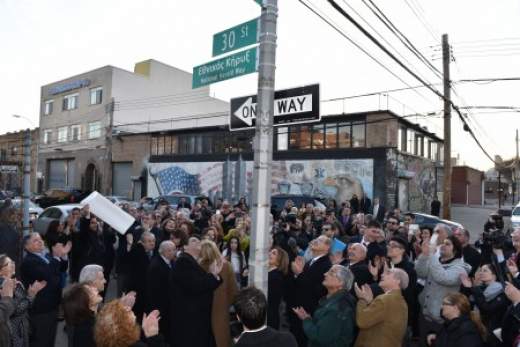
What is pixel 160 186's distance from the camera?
31766 millimetres

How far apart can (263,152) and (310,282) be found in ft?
6.43

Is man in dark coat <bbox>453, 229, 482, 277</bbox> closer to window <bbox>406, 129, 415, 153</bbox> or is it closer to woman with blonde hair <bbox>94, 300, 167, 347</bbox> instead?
woman with blonde hair <bbox>94, 300, 167, 347</bbox>

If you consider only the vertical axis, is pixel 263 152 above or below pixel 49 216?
above

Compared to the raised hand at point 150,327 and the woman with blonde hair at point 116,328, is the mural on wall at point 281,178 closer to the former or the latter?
the raised hand at point 150,327

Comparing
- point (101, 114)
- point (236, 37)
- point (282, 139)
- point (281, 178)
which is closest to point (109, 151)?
point (101, 114)

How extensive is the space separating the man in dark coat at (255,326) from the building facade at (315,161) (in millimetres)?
19509

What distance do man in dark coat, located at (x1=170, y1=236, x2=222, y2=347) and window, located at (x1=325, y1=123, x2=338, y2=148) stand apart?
2012cm

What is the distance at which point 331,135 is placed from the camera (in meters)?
23.8

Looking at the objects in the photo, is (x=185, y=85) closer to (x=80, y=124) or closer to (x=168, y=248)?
(x=80, y=124)

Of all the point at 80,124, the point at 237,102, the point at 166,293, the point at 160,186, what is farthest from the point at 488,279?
the point at 80,124

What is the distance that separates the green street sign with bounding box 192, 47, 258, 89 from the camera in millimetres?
3729

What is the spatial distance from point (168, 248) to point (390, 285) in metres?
2.72

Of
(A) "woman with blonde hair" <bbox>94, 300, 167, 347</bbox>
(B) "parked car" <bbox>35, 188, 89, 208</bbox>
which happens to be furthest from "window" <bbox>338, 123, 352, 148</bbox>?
(A) "woman with blonde hair" <bbox>94, 300, 167, 347</bbox>

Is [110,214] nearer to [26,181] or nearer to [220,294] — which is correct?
[26,181]
